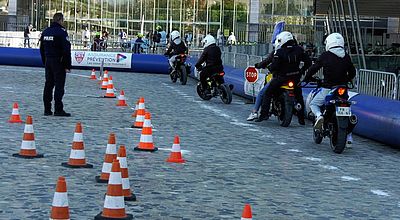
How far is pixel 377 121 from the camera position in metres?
13.6

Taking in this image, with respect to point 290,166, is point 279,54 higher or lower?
higher

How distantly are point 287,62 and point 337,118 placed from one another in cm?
332

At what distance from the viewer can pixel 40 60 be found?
35000 millimetres

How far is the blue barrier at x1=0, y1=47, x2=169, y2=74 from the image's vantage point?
34.1m

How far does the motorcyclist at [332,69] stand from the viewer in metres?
12.4

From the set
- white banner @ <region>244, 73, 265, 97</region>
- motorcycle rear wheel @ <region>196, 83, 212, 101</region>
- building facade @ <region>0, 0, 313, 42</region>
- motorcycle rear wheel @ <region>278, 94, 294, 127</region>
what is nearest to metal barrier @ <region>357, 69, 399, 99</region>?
motorcycle rear wheel @ <region>278, 94, 294, 127</region>

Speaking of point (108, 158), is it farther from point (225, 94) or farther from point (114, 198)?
point (225, 94)

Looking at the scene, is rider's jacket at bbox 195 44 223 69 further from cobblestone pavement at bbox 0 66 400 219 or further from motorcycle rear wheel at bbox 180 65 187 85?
motorcycle rear wheel at bbox 180 65 187 85

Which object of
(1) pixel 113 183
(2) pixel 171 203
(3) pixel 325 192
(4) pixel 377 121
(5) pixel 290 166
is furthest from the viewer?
(4) pixel 377 121

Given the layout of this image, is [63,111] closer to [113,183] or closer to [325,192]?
[325,192]

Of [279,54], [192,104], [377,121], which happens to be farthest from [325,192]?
[192,104]

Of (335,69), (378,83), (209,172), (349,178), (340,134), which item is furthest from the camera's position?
(378,83)

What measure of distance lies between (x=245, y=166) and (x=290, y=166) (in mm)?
602

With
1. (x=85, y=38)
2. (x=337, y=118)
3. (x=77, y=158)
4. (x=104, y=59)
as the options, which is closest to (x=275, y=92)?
(x=337, y=118)
